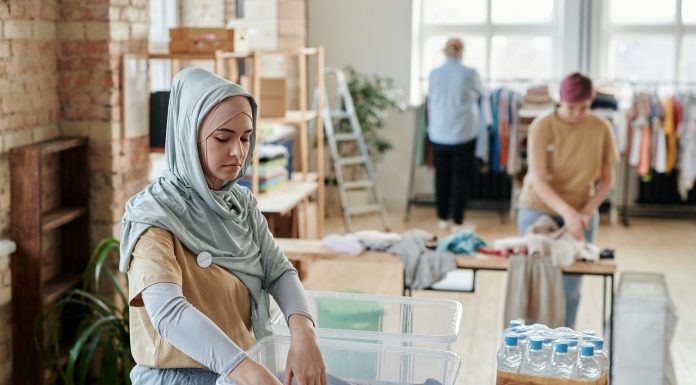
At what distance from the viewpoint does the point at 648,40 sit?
373 inches

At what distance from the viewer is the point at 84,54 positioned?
4531 millimetres

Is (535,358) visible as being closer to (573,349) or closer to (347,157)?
(573,349)

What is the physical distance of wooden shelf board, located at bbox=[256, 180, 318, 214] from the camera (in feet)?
19.2

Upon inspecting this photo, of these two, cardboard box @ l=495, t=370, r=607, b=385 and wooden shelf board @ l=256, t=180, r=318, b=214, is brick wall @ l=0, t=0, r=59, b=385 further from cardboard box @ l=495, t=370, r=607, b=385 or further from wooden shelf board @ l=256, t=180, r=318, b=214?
cardboard box @ l=495, t=370, r=607, b=385

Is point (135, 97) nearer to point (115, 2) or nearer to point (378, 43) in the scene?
point (115, 2)

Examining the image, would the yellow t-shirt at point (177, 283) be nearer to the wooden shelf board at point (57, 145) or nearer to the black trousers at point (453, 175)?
the wooden shelf board at point (57, 145)

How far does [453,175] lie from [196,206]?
643 cm

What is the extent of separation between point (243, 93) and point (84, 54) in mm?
2517

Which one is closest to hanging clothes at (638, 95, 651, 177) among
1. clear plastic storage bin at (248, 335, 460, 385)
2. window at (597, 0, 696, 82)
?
window at (597, 0, 696, 82)

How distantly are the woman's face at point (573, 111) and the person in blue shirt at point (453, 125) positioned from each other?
130 inches

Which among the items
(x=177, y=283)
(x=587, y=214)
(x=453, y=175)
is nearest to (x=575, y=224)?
(x=587, y=214)

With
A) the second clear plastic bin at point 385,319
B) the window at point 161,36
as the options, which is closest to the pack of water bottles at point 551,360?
the second clear plastic bin at point 385,319

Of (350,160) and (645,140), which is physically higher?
(645,140)

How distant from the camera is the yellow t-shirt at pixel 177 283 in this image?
2.11 meters
